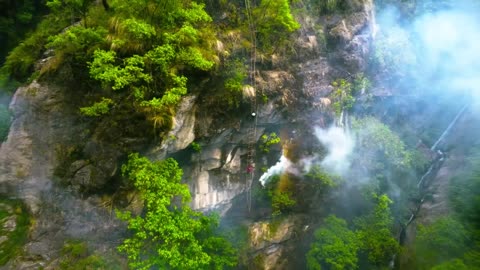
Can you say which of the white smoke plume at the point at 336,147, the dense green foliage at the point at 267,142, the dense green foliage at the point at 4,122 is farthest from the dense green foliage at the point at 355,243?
the dense green foliage at the point at 4,122

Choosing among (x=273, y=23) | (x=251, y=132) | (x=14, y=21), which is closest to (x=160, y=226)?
(x=251, y=132)

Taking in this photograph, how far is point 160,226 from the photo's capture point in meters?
8.49

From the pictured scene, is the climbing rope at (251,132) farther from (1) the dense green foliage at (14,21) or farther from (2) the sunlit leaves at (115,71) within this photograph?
(1) the dense green foliage at (14,21)

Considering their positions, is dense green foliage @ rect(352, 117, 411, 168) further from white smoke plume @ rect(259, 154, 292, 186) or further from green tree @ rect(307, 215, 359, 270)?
green tree @ rect(307, 215, 359, 270)

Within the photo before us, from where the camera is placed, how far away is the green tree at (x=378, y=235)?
12344 millimetres

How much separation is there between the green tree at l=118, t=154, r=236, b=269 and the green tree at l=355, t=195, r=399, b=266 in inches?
279

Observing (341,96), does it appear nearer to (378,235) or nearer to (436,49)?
(378,235)

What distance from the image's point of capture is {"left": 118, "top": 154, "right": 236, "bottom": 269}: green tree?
333 inches

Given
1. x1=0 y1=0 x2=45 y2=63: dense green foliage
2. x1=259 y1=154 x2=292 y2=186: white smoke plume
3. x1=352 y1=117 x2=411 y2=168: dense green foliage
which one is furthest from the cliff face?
x1=0 y1=0 x2=45 y2=63: dense green foliage

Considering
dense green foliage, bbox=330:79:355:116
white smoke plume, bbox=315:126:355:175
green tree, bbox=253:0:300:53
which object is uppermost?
green tree, bbox=253:0:300:53

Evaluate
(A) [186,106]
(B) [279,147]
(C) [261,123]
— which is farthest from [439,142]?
(A) [186,106]

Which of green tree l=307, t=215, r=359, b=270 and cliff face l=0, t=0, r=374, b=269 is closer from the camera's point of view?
cliff face l=0, t=0, r=374, b=269

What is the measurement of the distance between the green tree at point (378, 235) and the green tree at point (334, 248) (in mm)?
647

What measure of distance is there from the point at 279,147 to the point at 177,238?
6.95 meters
